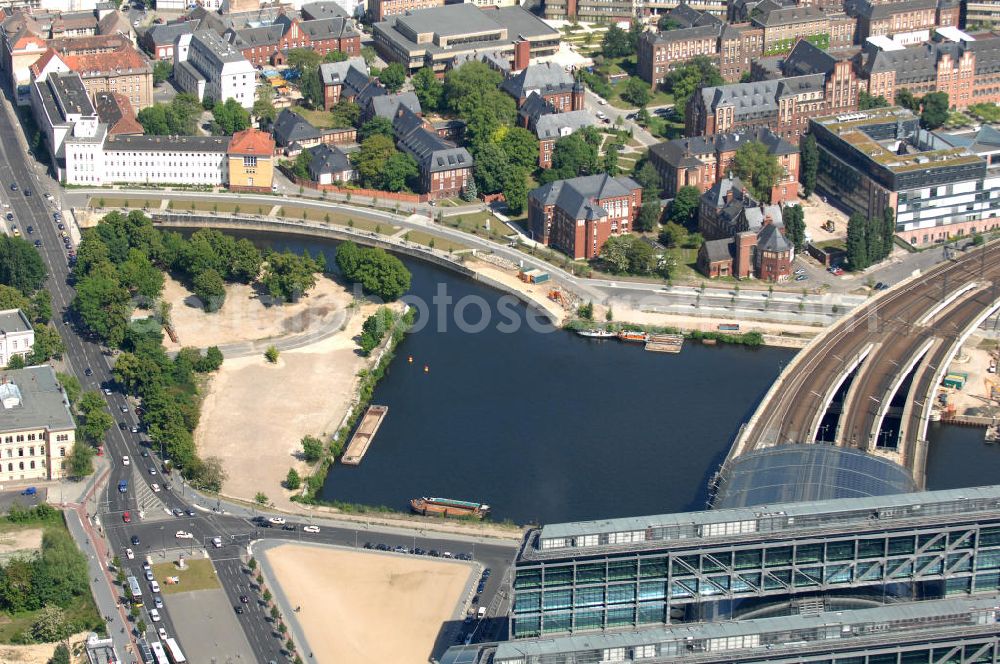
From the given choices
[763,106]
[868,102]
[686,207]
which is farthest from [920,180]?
[868,102]

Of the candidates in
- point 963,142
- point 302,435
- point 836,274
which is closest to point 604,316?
point 836,274

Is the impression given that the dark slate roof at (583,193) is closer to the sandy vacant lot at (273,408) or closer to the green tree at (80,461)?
the sandy vacant lot at (273,408)

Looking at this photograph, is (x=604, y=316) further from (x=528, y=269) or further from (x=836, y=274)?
(x=836, y=274)

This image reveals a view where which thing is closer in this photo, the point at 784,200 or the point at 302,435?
the point at 302,435

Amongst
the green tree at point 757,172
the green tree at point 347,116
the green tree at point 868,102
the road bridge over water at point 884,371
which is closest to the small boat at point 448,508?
the road bridge over water at point 884,371

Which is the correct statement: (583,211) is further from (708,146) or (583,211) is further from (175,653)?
(175,653)
